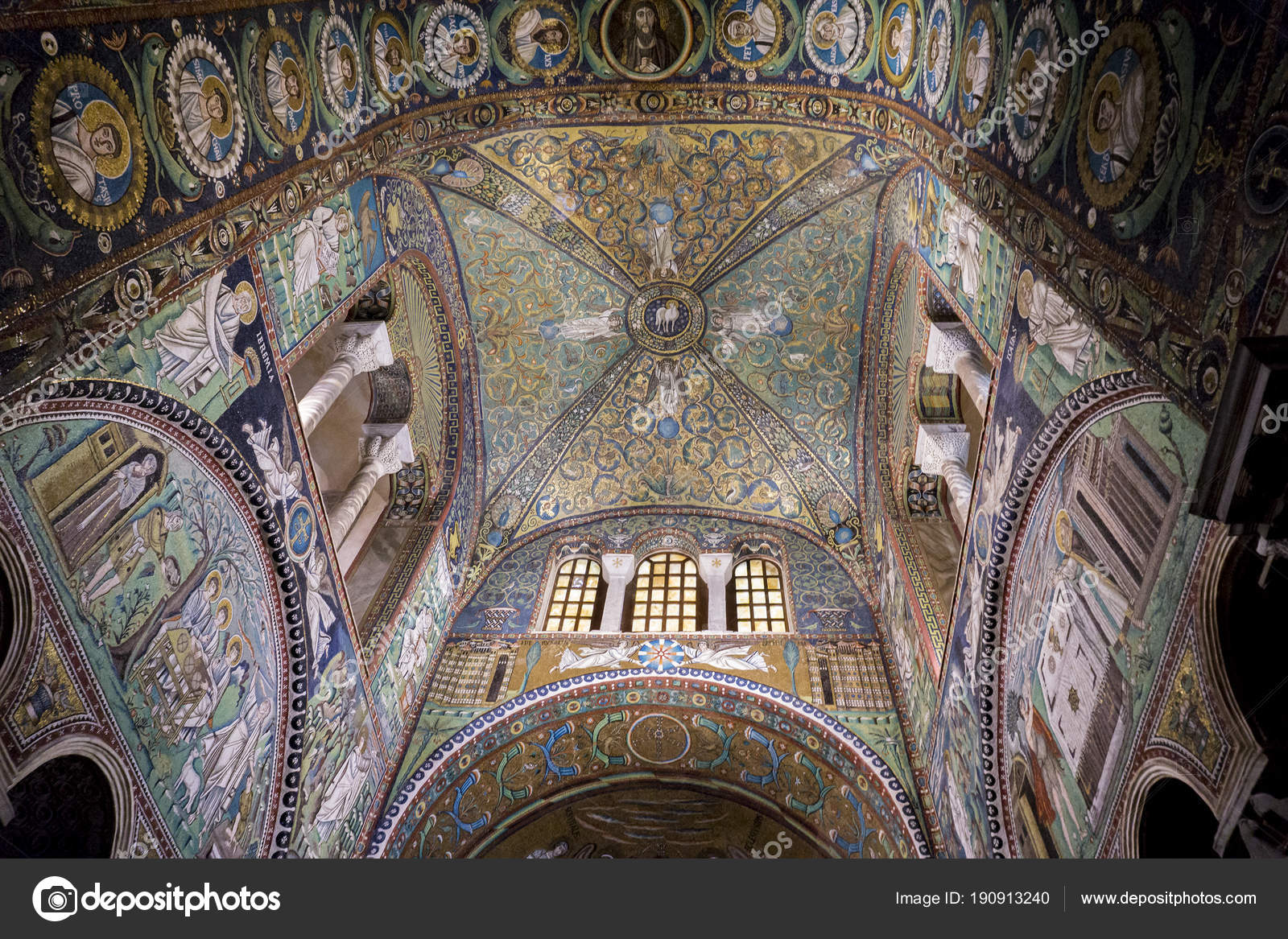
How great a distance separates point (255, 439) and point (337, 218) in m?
2.00

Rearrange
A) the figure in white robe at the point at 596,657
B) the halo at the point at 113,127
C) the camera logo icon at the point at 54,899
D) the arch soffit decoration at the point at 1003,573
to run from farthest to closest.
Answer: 1. the figure in white robe at the point at 596,657
2. the arch soffit decoration at the point at 1003,573
3. the halo at the point at 113,127
4. the camera logo icon at the point at 54,899

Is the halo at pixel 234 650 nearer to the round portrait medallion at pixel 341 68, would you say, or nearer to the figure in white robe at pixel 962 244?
the round portrait medallion at pixel 341 68

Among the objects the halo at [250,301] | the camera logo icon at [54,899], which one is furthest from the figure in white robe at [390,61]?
the camera logo icon at [54,899]

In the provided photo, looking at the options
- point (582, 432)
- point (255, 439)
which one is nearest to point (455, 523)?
point (582, 432)

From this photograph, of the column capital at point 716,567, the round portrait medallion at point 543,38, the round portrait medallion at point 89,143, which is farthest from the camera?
the column capital at point 716,567

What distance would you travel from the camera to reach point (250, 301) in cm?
568

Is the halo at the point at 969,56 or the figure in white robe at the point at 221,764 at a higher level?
the halo at the point at 969,56

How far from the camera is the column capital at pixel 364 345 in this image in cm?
785

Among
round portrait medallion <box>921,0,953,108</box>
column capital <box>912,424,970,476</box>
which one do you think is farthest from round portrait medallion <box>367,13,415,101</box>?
column capital <box>912,424,970,476</box>

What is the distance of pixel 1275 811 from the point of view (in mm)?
3326

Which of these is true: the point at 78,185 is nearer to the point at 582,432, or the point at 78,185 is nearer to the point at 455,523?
the point at 455,523

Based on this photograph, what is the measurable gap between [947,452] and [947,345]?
1129 millimetres

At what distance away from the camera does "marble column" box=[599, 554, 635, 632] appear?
951cm

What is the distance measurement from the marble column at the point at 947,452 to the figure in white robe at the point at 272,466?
19.3 ft
